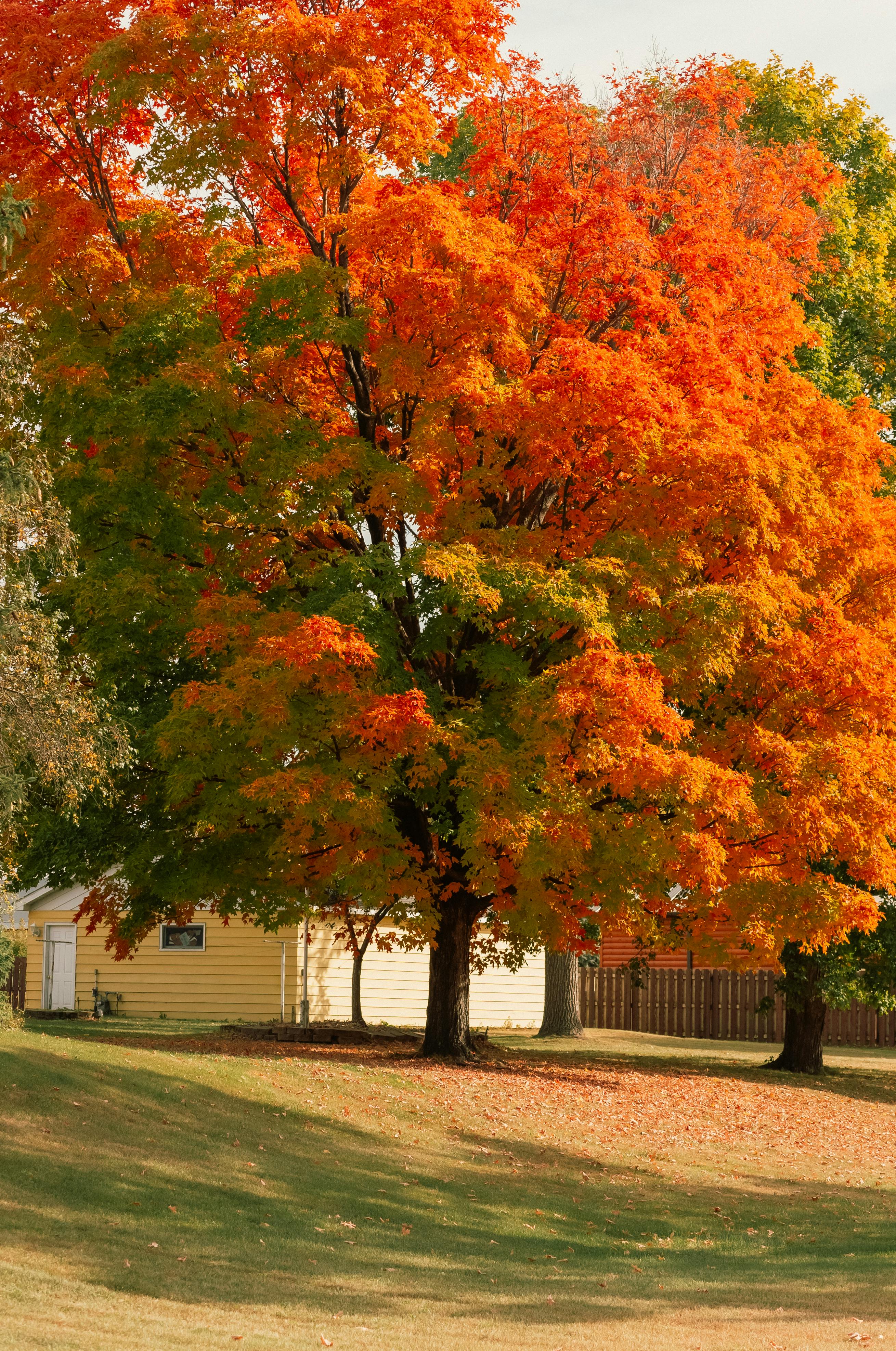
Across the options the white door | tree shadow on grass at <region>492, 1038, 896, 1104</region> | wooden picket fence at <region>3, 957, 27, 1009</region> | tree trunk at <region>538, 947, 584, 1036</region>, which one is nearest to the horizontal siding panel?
the white door

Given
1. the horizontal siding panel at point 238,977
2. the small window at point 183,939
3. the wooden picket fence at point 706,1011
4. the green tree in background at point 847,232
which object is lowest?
the wooden picket fence at point 706,1011

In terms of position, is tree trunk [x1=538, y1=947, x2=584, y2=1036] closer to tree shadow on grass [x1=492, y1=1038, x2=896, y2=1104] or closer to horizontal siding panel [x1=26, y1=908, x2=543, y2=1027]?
horizontal siding panel [x1=26, y1=908, x2=543, y2=1027]

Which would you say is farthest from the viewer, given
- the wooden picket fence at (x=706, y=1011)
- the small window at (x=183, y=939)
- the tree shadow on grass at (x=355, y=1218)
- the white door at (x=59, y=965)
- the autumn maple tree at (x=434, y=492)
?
the wooden picket fence at (x=706, y=1011)

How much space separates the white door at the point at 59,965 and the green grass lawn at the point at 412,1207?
12.4m

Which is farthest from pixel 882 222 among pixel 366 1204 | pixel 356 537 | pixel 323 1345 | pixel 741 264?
pixel 323 1345

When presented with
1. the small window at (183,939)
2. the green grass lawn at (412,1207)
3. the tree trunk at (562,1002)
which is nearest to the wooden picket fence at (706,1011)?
the tree trunk at (562,1002)

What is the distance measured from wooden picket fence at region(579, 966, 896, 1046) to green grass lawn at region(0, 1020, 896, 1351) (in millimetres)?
13440

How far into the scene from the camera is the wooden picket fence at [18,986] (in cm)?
3297

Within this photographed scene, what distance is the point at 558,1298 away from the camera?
957 cm

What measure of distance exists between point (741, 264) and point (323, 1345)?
13.8m

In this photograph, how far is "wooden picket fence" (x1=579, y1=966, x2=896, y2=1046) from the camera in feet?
109

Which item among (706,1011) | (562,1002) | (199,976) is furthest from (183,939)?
(706,1011)

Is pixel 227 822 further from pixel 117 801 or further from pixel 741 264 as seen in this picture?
pixel 741 264

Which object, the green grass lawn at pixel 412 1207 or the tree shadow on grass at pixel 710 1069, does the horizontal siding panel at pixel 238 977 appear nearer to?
the tree shadow on grass at pixel 710 1069
